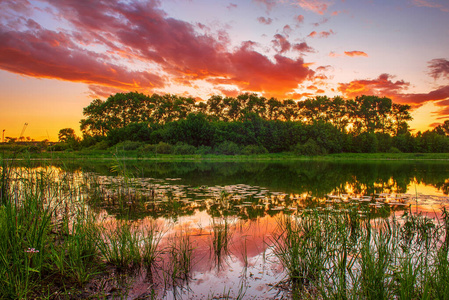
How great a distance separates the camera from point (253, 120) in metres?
59.9

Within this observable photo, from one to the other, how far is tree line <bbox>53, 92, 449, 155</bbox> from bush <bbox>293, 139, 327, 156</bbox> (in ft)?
0.62

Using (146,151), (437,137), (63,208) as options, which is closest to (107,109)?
(146,151)

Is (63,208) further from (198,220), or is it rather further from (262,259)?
(262,259)

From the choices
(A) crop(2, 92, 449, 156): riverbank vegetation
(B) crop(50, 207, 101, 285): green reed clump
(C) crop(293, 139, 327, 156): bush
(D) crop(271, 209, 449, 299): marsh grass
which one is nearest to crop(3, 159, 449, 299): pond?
(D) crop(271, 209, 449, 299): marsh grass

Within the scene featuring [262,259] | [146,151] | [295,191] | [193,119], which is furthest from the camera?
[193,119]

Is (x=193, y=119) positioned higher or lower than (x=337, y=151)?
higher

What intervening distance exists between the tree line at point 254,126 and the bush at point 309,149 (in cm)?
19

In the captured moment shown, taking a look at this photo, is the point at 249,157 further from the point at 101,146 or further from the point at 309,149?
the point at 101,146

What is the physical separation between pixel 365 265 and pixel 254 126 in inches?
2165

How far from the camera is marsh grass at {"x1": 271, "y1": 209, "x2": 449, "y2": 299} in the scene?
9.81 feet

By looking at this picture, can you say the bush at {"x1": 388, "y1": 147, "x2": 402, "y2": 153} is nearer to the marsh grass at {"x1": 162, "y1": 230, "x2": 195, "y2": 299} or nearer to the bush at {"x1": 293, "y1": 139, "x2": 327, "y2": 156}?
the bush at {"x1": 293, "y1": 139, "x2": 327, "y2": 156}

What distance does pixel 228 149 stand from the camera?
167ft

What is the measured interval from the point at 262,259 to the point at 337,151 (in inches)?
2361

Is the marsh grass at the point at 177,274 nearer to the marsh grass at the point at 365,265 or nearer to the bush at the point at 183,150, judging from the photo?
the marsh grass at the point at 365,265
